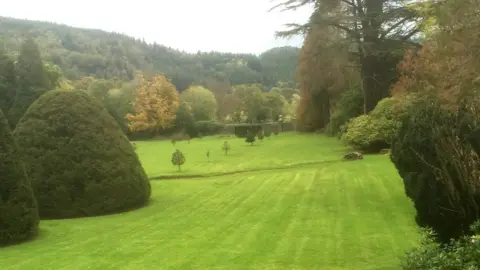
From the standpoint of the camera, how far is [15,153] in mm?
9953

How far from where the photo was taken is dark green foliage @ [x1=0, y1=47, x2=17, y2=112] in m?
29.3

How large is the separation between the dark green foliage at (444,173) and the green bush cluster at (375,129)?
18.0m

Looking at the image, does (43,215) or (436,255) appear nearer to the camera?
(436,255)

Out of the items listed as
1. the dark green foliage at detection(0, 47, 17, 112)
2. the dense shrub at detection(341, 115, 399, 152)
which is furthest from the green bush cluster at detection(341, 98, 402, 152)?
the dark green foliage at detection(0, 47, 17, 112)

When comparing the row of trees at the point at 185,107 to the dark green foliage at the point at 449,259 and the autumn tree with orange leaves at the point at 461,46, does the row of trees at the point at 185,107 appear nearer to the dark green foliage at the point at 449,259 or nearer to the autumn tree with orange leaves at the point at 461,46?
the autumn tree with orange leaves at the point at 461,46

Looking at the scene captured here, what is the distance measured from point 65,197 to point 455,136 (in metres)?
9.51

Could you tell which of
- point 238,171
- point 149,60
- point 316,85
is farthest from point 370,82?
point 149,60

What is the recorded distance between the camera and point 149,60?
14000 cm

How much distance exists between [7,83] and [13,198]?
23753 mm

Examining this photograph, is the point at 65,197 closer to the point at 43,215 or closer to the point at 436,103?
the point at 43,215

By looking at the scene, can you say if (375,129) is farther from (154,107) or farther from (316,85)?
(154,107)

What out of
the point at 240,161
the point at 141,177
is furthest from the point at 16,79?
the point at 141,177

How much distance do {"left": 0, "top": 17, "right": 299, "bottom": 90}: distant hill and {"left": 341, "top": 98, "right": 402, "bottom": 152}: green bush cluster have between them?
78.9 metres

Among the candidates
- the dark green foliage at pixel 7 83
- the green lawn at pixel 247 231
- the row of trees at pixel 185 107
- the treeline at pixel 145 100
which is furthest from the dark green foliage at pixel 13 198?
the row of trees at pixel 185 107
